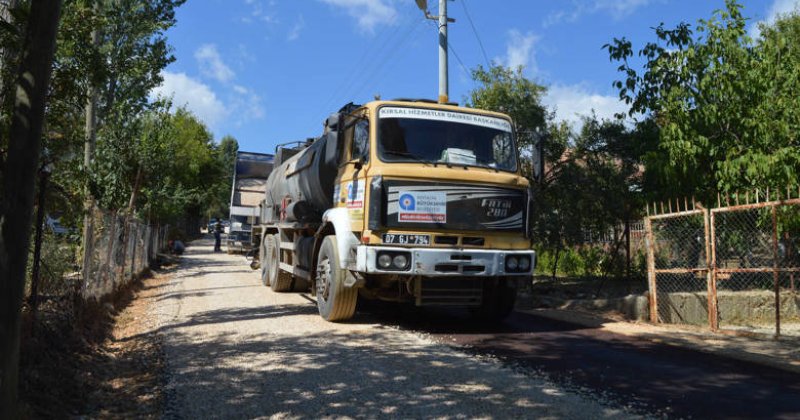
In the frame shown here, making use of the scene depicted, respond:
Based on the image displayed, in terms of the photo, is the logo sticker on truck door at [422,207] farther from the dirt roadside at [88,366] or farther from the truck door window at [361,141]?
the dirt roadside at [88,366]

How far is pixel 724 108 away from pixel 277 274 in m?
9.07

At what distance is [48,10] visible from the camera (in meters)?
3.48

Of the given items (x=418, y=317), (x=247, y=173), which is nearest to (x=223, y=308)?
(x=418, y=317)

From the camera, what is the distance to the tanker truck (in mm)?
7270

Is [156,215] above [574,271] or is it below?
above

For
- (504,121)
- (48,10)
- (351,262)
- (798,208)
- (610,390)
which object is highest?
(504,121)

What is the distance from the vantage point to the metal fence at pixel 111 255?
28.7 feet

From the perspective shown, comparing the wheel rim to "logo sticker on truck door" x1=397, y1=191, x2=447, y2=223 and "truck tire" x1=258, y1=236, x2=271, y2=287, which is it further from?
"truck tire" x1=258, y1=236, x2=271, y2=287

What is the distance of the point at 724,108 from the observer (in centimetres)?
903

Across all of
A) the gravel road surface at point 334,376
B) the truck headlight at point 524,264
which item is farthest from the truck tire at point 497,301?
the gravel road surface at point 334,376

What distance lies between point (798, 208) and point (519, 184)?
432 cm

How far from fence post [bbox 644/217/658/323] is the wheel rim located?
5043 millimetres

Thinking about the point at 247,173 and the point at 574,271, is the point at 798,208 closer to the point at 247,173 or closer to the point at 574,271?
the point at 574,271

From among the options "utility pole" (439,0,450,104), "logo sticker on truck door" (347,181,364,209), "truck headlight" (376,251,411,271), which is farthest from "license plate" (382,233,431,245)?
"utility pole" (439,0,450,104)
